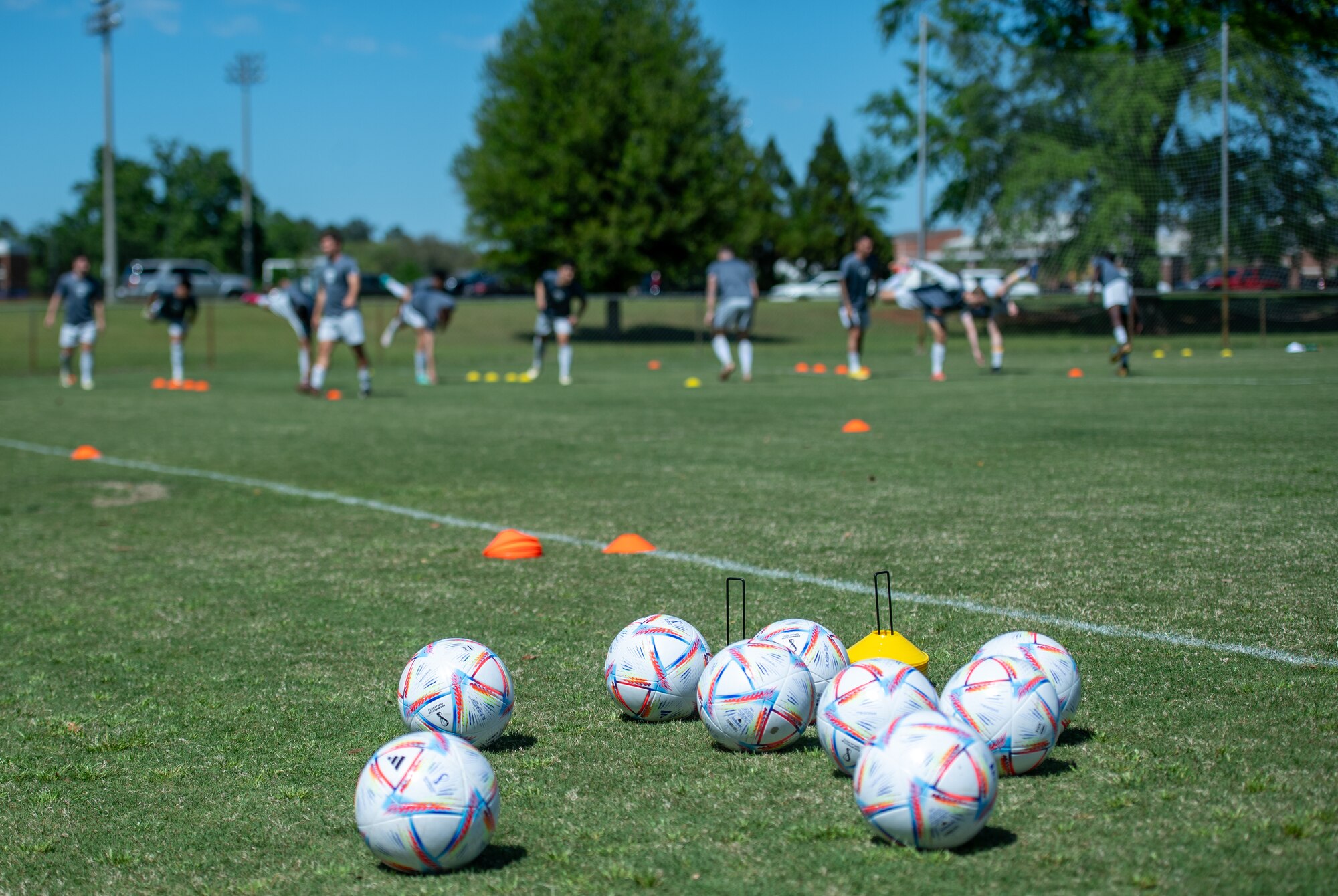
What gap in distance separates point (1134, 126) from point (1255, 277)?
5028mm

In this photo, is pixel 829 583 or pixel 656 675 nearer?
pixel 656 675

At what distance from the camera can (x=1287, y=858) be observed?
2947 mm

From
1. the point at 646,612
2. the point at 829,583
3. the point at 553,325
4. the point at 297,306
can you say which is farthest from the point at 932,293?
the point at 646,612

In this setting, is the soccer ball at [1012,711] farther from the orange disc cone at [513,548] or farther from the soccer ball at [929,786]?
the orange disc cone at [513,548]

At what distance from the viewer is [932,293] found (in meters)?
20.9

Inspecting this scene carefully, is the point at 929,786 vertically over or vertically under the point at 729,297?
under

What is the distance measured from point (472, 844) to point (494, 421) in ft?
41.1

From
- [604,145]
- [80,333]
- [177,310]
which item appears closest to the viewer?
[80,333]

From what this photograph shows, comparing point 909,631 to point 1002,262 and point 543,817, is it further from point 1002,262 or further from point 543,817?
point 1002,262

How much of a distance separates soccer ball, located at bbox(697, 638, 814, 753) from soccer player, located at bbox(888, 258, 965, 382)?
17.0 m

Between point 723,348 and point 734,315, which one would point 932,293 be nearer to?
point 734,315

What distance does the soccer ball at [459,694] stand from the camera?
4102mm

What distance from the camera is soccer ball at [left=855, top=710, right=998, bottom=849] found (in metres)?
3.07

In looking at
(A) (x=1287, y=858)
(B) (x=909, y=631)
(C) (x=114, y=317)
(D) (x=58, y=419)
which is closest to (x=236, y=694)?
(B) (x=909, y=631)
